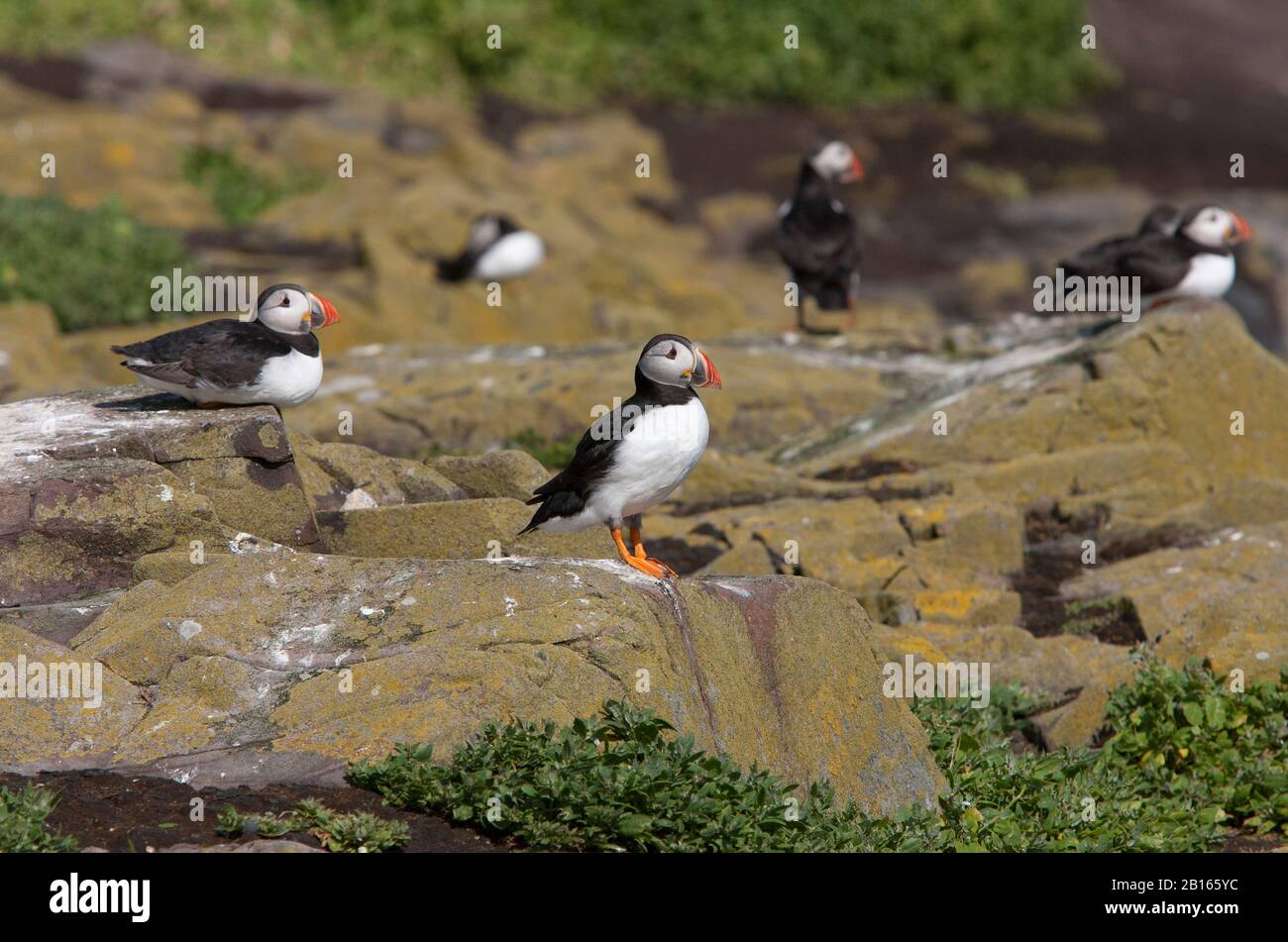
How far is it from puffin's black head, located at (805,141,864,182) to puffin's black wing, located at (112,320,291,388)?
921cm

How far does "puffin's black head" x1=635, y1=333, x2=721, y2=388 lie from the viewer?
7.29 metres

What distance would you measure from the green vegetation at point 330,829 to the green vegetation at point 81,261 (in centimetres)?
1119

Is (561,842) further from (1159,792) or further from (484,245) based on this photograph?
(484,245)

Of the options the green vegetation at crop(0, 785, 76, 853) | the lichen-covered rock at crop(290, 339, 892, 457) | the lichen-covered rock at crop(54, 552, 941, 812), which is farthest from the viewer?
the lichen-covered rock at crop(290, 339, 892, 457)

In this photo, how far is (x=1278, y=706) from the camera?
862 cm

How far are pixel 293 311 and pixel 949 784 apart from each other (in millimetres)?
3936

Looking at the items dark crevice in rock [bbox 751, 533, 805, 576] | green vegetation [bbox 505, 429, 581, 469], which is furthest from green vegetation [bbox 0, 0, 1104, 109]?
dark crevice in rock [bbox 751, 533, 805, 576]

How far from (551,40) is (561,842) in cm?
2485

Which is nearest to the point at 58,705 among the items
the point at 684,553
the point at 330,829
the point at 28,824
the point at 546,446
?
the point at 28,824

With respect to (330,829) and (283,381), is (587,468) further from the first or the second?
(330,829)

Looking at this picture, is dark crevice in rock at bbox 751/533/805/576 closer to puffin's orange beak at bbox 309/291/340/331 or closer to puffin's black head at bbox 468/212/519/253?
puffin's orange beak at bbox 309/291/340/331

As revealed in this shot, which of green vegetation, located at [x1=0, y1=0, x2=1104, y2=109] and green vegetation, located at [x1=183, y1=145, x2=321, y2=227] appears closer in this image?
green vegetation, located at [x1=183, y1=145, x2=321, y2=227]

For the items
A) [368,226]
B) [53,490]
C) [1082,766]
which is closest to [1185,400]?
[1082,766]

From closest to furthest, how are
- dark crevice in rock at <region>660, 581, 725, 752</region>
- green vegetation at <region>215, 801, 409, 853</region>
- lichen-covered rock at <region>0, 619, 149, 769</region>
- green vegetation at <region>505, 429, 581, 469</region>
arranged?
green vegetation at <region>215, 801, 409, 853</region>, lichen-covered rock at <region>0, 619, 149, 769</region>, dark crevice in rock at <region>660, 581, 725, 752</region>, green vegetation at <region>505, 429, 581, 469</region>
